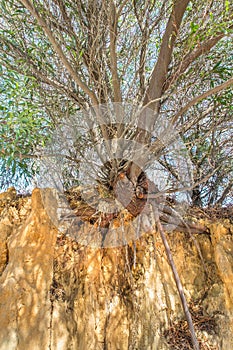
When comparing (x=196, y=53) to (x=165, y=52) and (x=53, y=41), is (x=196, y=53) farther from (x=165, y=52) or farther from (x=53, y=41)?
(x=53, y=41)

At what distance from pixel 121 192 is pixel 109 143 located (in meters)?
0.53

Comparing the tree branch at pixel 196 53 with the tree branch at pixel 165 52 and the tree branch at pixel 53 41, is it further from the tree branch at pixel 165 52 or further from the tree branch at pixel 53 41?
the tree branch at pixel 53 41

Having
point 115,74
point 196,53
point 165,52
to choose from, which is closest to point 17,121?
point 115,74

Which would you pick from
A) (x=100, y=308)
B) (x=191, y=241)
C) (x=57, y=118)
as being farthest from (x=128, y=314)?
(x=57, y=118)

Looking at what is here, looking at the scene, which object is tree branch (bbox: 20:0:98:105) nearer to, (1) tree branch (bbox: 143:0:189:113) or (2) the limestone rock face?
(1) tree branch (bbox: 143:0:189:113)

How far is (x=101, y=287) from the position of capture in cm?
343

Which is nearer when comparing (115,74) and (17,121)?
(17,121)

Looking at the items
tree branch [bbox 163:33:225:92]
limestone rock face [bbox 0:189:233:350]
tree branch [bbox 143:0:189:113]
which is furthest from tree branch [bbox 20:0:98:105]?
limestone rock face [bbox 0:189:233:350]

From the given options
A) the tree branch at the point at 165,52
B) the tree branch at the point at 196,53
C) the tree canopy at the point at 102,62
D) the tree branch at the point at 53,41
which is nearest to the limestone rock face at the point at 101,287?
the tree canopy at the point at 102,62

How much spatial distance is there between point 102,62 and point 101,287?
2392mm

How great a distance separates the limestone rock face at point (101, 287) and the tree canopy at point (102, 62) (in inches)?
31.8

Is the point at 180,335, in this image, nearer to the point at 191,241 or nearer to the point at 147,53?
the point at 191,241

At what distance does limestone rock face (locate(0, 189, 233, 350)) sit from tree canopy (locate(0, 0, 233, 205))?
2.65 feet

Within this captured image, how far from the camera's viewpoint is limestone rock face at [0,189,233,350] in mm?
2959
